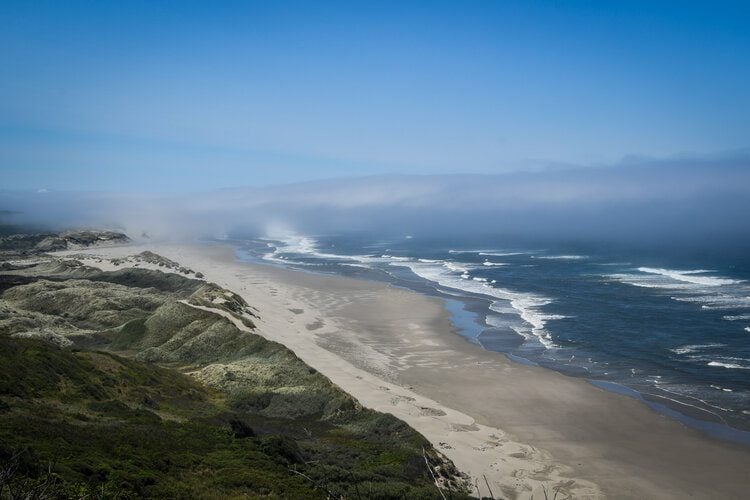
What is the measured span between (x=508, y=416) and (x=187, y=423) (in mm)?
16588

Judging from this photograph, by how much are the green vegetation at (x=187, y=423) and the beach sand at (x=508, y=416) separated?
304 cm

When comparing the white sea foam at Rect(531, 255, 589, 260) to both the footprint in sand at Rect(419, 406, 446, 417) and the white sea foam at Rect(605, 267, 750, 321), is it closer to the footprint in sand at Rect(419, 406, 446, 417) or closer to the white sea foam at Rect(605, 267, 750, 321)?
the white sea foam at Rect(605, 267, 750, 321)

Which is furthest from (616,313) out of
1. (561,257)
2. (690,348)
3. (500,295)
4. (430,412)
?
(561,257)

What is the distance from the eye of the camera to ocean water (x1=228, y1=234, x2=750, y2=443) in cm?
3316

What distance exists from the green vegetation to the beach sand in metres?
3.04

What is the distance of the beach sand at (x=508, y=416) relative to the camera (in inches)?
876

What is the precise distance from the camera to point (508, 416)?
30.0 metres

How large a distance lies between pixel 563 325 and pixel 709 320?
12.2 m

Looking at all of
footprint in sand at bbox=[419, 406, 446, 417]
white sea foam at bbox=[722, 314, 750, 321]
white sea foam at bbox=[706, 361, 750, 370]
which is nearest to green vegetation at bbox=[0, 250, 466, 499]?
footprint in sand at bbox=[419, 406, 446, 417]

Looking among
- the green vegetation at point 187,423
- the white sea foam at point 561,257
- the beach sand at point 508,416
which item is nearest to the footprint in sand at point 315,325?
the beach sand at point 508,416

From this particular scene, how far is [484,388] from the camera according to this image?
34.3 m

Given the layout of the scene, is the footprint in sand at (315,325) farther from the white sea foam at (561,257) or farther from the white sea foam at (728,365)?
the white sea foam at (561,257)

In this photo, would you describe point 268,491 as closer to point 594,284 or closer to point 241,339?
point 241,339

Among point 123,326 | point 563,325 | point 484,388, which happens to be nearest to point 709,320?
point 563,325
